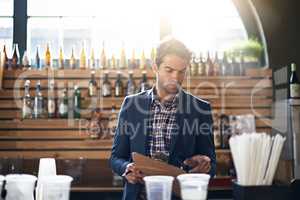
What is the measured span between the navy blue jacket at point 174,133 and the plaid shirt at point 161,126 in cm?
2

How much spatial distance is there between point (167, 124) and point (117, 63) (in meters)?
2.29

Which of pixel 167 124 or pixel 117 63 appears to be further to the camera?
pixel 117 63

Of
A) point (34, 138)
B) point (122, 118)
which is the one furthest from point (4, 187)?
point (34, 138)

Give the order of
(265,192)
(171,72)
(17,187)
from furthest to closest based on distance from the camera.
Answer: (171,72), (17,187), (265,192)

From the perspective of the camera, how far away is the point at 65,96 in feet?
13.2

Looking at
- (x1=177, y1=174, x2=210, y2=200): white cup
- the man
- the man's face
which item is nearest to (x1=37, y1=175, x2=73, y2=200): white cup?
(x1=177, y1=174, x2=210, y2=200): white cup

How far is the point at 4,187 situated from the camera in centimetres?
128

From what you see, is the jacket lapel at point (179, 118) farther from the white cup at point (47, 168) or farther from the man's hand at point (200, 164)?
the white cup at point (47, 168)

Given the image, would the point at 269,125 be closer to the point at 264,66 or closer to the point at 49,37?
the point at 264,66

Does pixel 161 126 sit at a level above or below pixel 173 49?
below

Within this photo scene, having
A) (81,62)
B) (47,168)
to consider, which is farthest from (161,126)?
(81,62)

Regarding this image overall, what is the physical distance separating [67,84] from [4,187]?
9.18 ft

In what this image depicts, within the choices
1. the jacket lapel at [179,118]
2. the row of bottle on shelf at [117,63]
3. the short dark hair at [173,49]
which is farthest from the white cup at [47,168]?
the row of bottle on shelf at [117,63]

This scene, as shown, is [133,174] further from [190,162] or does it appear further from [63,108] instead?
[63,108]
